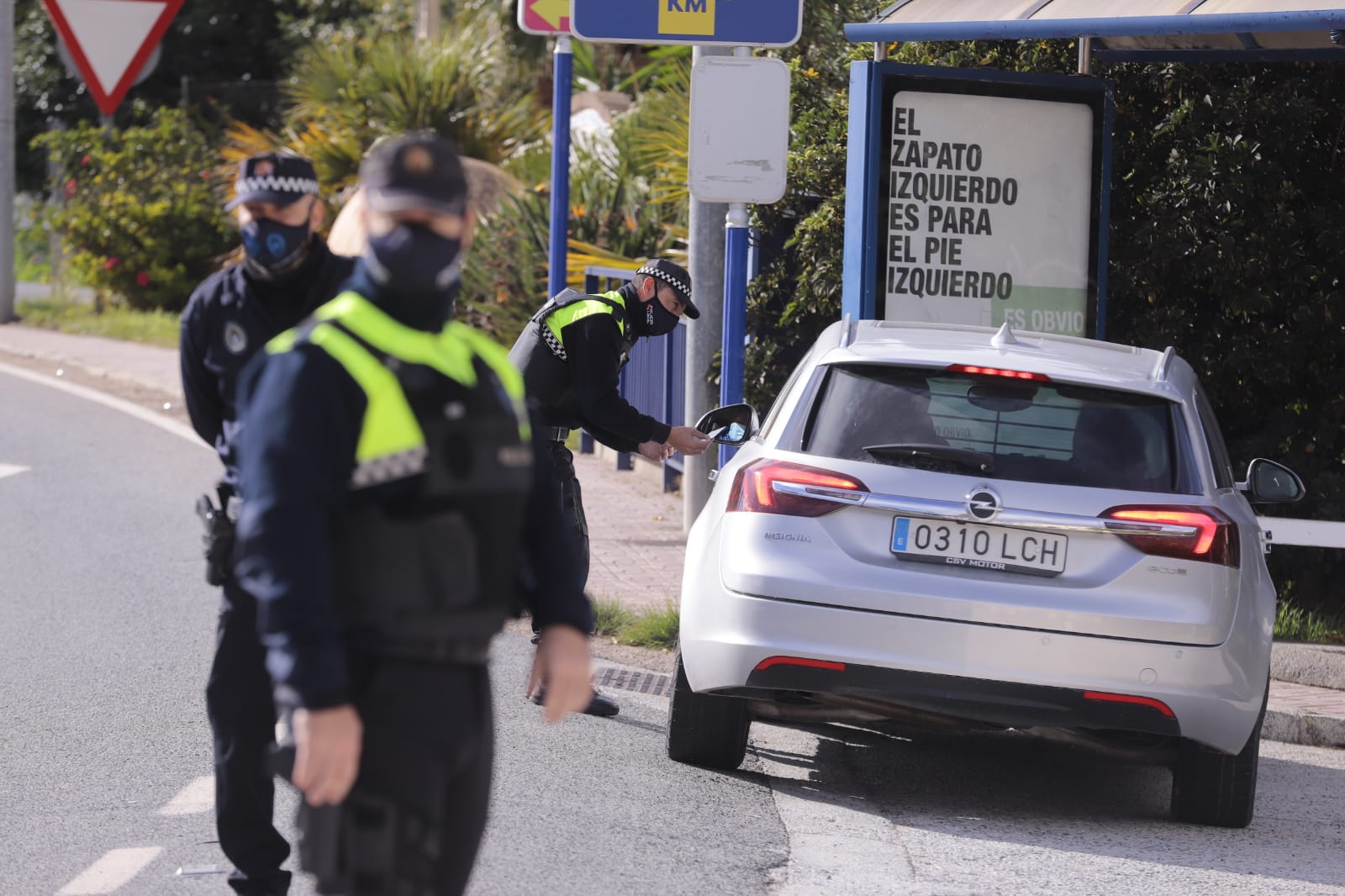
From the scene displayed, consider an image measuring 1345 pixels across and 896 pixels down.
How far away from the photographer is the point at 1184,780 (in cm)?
565

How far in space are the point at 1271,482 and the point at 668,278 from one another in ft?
7.45

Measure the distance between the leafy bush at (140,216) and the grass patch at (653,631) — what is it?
1514 centimetres

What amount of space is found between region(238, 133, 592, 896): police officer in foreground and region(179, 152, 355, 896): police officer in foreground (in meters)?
1.03

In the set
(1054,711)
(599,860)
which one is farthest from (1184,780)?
(599,860)

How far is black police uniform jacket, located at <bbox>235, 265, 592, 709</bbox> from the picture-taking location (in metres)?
2.72

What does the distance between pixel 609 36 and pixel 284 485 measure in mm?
6391

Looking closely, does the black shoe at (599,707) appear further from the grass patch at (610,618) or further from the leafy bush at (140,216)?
the leafy bush at (140,216)

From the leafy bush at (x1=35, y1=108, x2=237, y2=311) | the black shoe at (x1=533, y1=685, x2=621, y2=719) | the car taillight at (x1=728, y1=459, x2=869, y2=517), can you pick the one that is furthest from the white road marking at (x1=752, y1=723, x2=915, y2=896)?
the leafy bush at (x1=35, y1=108, x2=237, y2=311)

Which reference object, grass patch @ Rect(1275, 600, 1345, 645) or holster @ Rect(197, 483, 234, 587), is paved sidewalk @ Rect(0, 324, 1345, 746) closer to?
grass patch @ Rect(1275, 600, 1345, 645)

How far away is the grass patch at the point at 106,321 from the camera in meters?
19.8

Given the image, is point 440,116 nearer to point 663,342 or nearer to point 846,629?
point 663,342

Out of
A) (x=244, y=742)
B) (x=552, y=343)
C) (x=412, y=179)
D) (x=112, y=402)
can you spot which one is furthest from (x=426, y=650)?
(x=112, y=402)

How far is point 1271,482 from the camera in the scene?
20.4ft

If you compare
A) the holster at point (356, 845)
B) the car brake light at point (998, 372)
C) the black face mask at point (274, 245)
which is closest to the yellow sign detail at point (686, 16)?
the car brake light at point (998, 372)
